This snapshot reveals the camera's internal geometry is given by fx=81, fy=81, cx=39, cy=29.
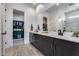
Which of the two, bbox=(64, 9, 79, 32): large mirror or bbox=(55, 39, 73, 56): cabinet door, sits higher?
bbox=(64, 9, 79, 32): large mirror

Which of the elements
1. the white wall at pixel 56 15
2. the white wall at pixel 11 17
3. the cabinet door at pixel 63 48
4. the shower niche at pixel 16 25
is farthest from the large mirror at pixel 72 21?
the shower niche at pixel 16 25

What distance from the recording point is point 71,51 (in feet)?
4.64

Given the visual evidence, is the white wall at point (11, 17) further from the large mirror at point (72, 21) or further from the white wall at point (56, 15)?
the large mirror at point (72, 21)

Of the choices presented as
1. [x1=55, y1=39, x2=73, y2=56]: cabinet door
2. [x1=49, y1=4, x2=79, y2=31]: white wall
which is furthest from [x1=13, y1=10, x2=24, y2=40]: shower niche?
[x1=55, y1=39, x2=73, y2=56]: cabinet door

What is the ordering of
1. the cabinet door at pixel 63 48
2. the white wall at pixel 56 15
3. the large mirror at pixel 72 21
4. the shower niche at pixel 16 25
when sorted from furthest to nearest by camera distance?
the shower niche at pixel 16 25
the white wall at pixel 56 15
the large mirror at pixel 72 21
the cabinet door at pixel 63 48

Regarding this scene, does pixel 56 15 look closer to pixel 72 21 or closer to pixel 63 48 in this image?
pixel 72 21

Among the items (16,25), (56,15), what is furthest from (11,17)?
(56,15)

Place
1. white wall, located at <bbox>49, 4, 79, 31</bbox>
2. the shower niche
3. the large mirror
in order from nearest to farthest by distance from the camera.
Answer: the large mirror, white wall, located at <bbox>49, 4, 79, 31</bbox>, the shower niche

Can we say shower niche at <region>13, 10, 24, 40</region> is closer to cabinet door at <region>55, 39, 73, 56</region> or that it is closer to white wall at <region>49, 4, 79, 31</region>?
white wall at <region>49, 4, 79, 31</region>

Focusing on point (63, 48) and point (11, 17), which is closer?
point (63, 48)

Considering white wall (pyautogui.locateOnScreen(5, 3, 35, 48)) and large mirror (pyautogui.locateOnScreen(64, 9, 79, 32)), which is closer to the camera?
large mirror (pyautogui.locateOnScreen(64, 9, 79, 32))

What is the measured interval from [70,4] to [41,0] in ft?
2.10

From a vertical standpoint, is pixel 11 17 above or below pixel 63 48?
above

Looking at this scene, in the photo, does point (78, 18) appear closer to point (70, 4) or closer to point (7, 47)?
point (70, 4)
